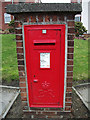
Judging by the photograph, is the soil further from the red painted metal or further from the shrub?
the shrub

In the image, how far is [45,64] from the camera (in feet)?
7.50

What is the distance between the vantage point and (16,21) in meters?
2.14

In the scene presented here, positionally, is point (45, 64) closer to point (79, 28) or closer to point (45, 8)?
point (45, 8)

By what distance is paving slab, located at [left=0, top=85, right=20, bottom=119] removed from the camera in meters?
2.87

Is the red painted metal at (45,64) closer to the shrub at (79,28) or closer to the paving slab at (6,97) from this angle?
the paving slab at (6,97)

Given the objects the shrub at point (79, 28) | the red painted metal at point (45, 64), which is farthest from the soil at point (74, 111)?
the shrub at point (79, 28)

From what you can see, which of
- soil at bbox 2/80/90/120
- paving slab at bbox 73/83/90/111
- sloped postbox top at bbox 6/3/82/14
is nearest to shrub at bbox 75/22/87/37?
paving slab at bbox 73/83/90/111

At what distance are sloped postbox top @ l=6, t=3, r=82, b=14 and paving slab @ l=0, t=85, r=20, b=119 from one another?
7.07 feet

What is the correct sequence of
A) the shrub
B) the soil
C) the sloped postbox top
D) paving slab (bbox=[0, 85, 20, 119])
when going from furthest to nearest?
1. the shrub
2. paving slab (bbox=[0, 85, 20, 119])
3. the soil
4. the sloped postbox top

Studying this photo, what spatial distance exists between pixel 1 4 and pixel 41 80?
18563 mm

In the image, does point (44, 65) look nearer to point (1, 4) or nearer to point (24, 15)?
point (24, 15)

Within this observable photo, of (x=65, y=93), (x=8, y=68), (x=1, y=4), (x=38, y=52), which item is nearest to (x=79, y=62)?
(x=8, y=68)

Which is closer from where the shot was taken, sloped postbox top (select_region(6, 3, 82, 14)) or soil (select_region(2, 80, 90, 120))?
sloped postbox top (select_region(6, 3, 82, 14))

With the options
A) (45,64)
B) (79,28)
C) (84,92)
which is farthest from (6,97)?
(79,28)
